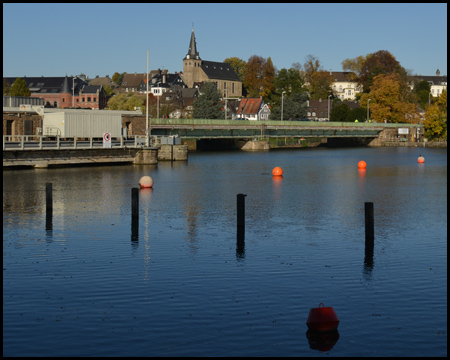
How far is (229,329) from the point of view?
1620cm

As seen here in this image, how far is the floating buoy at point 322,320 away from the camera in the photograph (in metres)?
15.9

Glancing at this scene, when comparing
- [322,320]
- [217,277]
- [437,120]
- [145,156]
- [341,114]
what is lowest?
[217,277]

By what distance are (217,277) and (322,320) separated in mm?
5880

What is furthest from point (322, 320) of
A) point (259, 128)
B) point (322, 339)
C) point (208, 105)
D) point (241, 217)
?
point (208, 105)

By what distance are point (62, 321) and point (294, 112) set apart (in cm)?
13613

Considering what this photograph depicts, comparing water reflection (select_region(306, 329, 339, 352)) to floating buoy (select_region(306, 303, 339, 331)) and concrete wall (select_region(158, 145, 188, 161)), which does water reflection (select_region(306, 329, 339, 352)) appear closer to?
floating buoy (select_region(306, 303, 339, 331))

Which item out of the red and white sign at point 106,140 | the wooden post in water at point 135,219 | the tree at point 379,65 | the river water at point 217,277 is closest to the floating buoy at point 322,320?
the river water at point 217,277

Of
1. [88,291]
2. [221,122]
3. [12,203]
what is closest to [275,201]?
[12,203]

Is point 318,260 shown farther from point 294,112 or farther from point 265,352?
point 294,112

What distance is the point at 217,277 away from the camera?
2116 centimetres

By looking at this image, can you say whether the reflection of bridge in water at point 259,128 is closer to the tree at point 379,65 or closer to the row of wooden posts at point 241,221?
the tree at point 379,65

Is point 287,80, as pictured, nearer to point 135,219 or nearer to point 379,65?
point 379,65

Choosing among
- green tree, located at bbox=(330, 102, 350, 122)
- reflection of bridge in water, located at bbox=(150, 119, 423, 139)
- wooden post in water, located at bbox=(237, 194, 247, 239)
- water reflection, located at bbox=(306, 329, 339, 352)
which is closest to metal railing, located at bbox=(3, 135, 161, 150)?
reflection of bridge in water, located at bbox=(150, 119, 423, 139)

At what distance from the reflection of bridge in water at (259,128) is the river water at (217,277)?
52.7 meters
